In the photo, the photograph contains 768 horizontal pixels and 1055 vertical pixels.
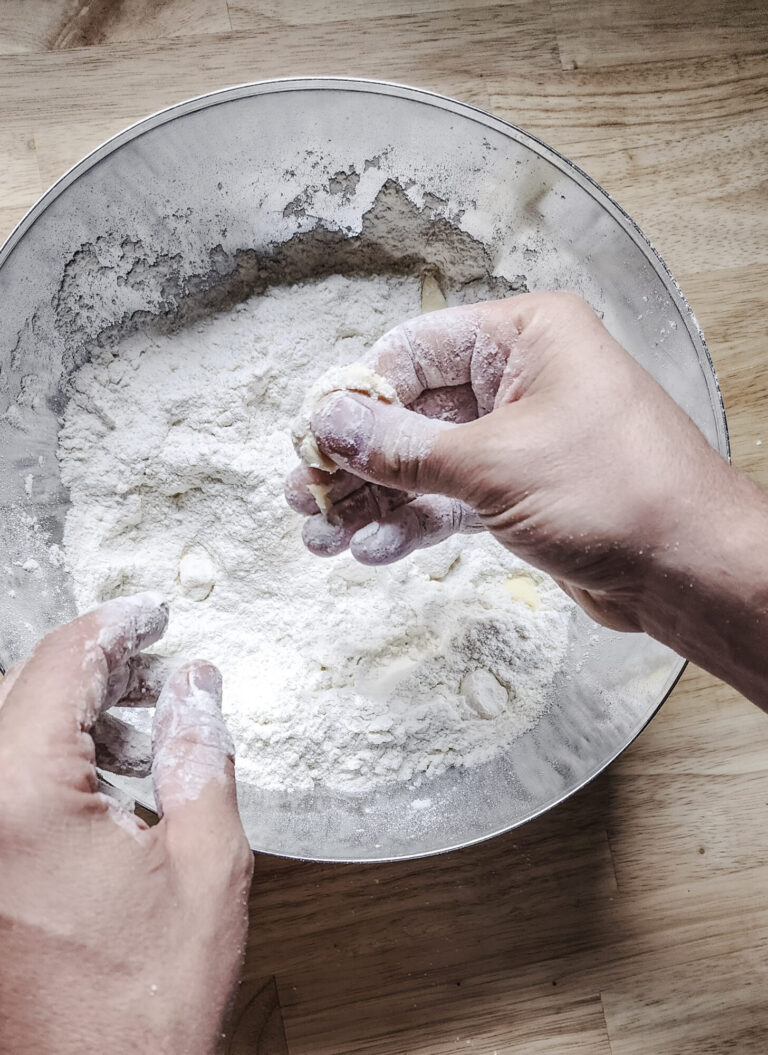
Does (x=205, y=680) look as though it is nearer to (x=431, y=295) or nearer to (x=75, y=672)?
(x=75, y=672)

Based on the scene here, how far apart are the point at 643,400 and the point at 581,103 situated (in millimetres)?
571

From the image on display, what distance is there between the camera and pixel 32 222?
0.98 meters

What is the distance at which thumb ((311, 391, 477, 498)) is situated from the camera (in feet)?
2.76

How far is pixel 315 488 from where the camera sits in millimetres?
976

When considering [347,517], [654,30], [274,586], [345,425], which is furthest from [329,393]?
[654,30]

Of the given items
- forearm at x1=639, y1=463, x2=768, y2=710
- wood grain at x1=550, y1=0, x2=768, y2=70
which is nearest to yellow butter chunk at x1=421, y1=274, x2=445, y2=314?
wood grain at x1=550, y1=0, x2=768, y2=70

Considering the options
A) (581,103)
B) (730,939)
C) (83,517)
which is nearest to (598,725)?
(730,939)

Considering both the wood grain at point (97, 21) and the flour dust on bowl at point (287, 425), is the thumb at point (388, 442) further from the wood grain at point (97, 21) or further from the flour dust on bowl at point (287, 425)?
the wood grain at point (97, 21)

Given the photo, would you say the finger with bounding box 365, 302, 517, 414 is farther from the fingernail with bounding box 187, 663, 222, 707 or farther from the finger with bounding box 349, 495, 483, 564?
the fingernail with bounding box 187, 663, 222, 707

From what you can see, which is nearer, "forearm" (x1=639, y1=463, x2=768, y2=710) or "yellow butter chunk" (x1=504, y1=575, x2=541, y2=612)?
"forearm" (x1=639, y1=463, x2=768, y2=710)

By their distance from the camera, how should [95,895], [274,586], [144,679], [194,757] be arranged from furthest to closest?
[274,586] < [144,679] < [194,757] < [95,895]

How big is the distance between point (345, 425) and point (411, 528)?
0.19m

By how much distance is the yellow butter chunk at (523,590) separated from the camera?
1.12 metres

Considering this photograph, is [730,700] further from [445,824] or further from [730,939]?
[445,824]
